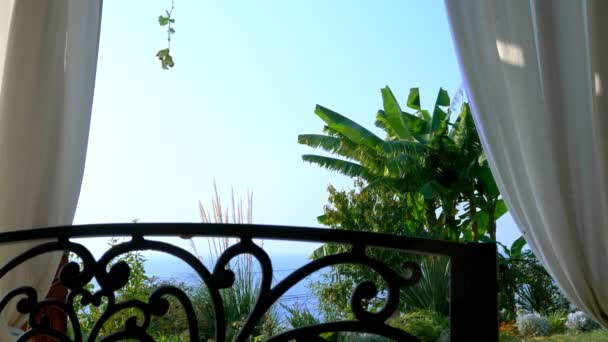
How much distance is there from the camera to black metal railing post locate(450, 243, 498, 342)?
2.57ft

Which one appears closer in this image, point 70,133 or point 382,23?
point 70,133

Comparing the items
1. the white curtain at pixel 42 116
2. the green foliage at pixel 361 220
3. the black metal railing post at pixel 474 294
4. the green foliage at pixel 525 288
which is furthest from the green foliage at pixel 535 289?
the black metal railing post at pixel 474 294

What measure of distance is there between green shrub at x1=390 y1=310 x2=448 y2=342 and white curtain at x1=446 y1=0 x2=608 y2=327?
9.33ft

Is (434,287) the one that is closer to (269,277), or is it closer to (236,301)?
(236,301)

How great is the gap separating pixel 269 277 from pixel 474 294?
1.01 feet

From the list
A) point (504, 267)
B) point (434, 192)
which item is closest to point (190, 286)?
point (434, 192)

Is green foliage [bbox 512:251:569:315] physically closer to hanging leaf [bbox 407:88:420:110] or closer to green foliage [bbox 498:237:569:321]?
green foliage [bbox 498:237:569:321]

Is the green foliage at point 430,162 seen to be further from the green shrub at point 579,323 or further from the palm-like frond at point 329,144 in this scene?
the green shrub at point 579,323

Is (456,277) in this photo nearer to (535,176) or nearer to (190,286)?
(535,176)

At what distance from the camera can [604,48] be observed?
53.5 inches

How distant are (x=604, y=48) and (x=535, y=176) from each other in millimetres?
340

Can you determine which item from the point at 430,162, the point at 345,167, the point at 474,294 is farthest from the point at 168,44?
the point at 430,162

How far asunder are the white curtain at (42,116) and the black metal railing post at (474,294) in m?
1.22

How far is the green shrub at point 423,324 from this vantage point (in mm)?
4172
